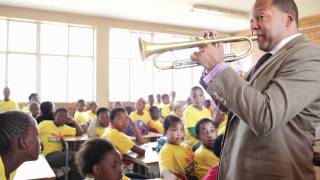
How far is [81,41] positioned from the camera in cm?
1038

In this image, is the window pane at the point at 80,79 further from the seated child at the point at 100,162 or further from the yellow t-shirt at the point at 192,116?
the seated child at the point at 100,162

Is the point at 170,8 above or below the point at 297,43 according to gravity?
above

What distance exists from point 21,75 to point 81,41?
214 centimetres

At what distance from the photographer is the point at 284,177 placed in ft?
3.87

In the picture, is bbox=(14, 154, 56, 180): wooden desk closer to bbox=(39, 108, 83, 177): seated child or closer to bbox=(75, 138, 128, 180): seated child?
bbox=(75, 138, 128, 180): seated child

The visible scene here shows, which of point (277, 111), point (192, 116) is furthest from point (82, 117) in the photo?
point (277, 111)

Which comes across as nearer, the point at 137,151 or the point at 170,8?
the point at 137,151

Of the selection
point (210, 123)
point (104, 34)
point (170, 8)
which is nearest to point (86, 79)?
point (104, 34)

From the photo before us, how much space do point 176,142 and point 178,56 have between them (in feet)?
5.92

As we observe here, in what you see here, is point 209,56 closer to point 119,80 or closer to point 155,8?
point 155,8

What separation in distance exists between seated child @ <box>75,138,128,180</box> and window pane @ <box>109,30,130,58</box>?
846 centimetres

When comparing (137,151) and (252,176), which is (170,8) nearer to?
(137,151)

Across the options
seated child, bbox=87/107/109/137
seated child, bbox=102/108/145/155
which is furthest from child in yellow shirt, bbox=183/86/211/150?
seated child, bbox=87/107/109/137

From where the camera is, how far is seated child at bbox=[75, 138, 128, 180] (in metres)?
2.34
